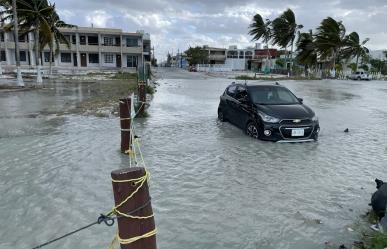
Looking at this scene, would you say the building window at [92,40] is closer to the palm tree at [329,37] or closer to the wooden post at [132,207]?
the palm tree at [329,37]

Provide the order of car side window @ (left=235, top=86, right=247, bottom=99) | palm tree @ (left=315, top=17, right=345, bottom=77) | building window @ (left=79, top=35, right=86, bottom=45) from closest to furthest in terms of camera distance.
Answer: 1. car side window @ (left=235, top=86, right=247, bottom=99)
2. palm tree @ (left=315, top=17, right=345, bottom=77)
3. building window @ (left=79, top=35, right=86, bottom=45)

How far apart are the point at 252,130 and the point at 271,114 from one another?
33.9 inches

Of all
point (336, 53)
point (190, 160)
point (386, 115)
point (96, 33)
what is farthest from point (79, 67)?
point (190, 160)

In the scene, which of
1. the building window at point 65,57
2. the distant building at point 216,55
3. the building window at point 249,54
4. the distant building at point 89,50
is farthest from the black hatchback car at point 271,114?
the distant building at point 216,55

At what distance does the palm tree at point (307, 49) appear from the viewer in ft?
203

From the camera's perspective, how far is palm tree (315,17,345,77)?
58.5 metres

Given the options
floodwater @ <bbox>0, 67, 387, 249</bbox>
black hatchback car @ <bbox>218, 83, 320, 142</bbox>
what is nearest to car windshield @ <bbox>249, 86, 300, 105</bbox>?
black hatchback car @ <bbox>218, 83, 320, 142</bbox>

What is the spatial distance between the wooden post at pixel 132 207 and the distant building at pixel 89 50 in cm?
5529

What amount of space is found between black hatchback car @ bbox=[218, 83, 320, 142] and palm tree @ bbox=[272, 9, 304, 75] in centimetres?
5562

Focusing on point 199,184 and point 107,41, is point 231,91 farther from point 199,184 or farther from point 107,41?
point 107,41

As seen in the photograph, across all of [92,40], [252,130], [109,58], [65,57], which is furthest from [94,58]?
[252,130]

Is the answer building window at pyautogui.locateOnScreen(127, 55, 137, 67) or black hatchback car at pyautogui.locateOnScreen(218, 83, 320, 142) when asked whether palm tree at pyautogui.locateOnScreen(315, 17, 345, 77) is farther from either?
black hatchback car at pyautogui.locateOnScreen(218, 83, 320, 142)

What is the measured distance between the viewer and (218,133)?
10.9m

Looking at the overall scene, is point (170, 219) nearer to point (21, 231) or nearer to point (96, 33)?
point (21, 231)
